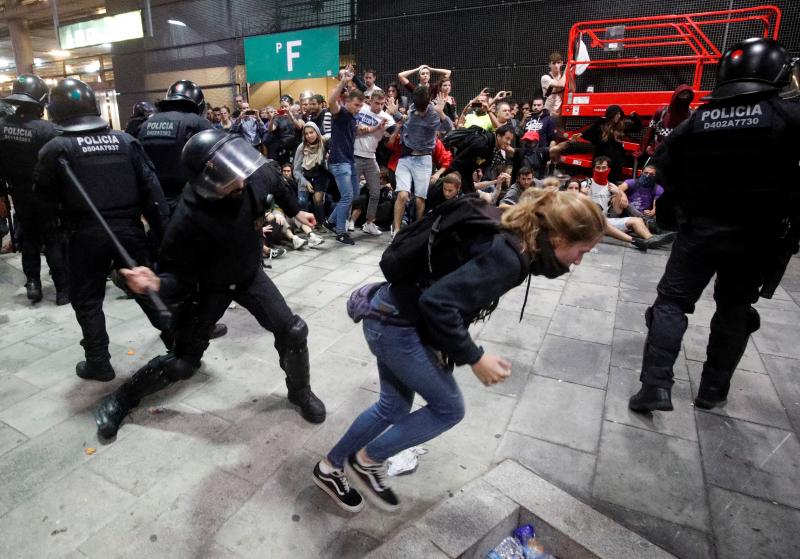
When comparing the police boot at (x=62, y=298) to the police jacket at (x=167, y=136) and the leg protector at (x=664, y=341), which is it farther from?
the leg protector at (x=664, y=341)

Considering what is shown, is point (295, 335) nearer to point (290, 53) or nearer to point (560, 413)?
point (560, 413)

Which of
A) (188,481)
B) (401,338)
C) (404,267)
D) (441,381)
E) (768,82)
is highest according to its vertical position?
(768,82)

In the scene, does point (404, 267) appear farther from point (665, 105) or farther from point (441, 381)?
point (665, 105)

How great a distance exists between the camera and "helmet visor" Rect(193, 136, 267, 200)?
7.21 feet

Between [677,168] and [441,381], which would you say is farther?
[677,168]

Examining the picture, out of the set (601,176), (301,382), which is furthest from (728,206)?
(601,176)

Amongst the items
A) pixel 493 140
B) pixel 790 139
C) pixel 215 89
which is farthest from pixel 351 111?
pixel 215 89

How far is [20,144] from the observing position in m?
4.36

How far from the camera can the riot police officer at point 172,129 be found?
3.93 m

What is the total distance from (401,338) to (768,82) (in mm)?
2331

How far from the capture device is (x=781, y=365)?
3.52 m

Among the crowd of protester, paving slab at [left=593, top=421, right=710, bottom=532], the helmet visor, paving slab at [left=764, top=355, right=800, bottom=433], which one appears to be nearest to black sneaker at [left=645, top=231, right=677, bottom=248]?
the crowd of protester

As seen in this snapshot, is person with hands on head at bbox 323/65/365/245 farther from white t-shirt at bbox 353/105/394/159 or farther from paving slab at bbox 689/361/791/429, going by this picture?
paving slab at bbox 689/361/791/429

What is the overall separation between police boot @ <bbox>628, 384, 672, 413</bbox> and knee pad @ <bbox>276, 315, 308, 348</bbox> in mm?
2021
